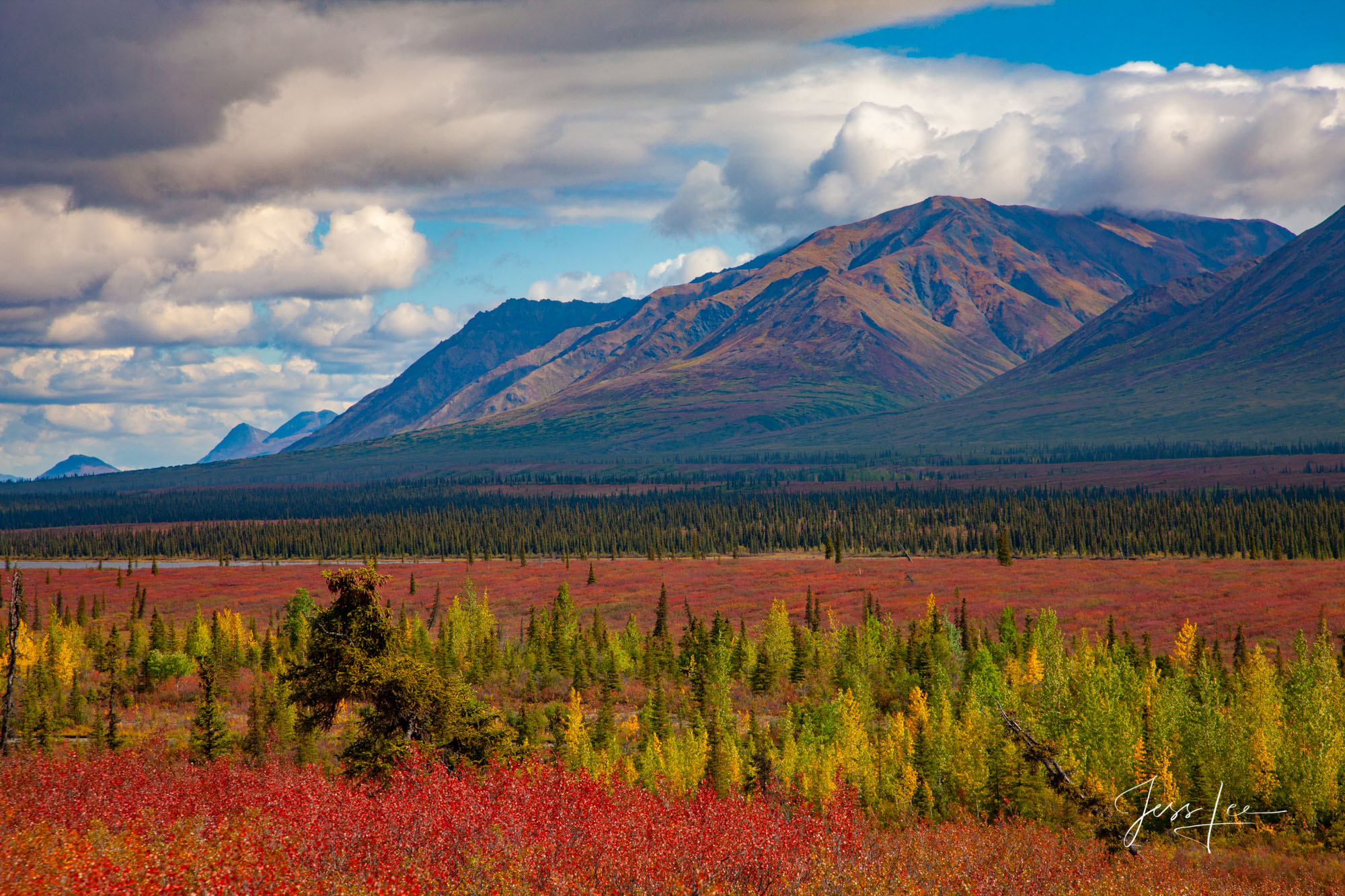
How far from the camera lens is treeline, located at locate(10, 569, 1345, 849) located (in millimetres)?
27172

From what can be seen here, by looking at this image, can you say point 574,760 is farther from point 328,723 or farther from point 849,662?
point 849,662

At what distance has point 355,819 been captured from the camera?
55.0 feet

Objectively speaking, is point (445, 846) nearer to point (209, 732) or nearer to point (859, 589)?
point (209, 732)

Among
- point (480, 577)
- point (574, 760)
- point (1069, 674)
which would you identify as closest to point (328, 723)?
point (574, 760)

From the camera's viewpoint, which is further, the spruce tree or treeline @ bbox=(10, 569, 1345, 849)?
the spruce tree

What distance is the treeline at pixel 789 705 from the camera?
1070 inches

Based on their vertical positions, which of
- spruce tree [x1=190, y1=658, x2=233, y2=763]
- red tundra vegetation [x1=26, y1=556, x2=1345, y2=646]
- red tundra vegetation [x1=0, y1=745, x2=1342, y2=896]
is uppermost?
red tundra vegetation [x1=0, y1=745, x2=1342, y2=896]

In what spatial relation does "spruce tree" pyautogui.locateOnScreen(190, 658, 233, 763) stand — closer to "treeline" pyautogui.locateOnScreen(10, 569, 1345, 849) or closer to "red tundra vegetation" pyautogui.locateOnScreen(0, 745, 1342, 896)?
"treeline" pyautogui.locateOnScreen(10, 569, 1345, 849)

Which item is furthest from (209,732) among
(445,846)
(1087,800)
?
(1087,800)

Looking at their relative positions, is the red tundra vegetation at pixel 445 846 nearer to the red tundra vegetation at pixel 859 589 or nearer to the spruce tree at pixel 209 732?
the spruce tree at pixel 209 732

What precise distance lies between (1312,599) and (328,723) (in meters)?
100

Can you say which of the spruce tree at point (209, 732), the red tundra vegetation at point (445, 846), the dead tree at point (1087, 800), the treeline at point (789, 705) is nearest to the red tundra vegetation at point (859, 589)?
the treeline at point (789, 705)

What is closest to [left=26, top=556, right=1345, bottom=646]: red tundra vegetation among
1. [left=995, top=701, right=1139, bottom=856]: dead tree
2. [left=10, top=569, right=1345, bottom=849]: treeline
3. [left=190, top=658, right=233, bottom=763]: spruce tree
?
[left=10, top=569, right=1345, bottom=849]: treeline

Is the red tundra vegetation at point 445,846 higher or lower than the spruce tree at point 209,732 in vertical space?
higher
